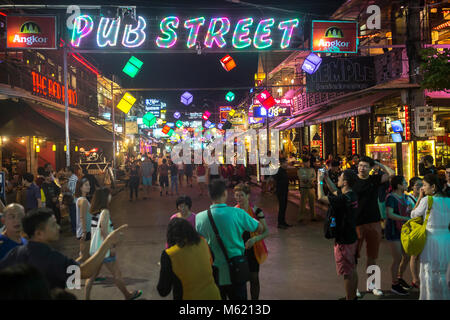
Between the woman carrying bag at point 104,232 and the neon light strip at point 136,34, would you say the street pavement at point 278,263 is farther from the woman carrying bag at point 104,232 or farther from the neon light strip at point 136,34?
the neon light strip at point 136,34

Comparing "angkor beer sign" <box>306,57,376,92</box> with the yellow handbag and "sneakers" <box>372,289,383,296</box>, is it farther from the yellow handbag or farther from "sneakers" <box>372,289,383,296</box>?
the yellow handbag

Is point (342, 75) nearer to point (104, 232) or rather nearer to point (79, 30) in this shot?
point (79, 30)

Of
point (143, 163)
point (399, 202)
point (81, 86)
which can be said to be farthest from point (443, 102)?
point (81, 86)

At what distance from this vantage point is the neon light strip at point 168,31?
504 inches

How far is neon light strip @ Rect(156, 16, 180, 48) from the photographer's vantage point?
12.8 metres

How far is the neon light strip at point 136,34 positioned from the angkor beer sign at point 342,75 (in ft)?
21.2

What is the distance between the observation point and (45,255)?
118 inches

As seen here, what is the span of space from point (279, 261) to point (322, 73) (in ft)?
30.3

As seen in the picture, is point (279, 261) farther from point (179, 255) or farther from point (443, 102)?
point (443, 102)

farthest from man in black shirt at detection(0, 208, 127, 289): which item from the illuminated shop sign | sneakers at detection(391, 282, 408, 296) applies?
the illuminated shop sign

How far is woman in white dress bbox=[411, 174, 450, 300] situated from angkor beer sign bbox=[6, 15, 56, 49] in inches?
472

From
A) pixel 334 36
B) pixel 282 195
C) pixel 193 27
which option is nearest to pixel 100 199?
pixel 282 195

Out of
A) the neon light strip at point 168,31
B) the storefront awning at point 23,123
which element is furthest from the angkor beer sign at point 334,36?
the storefront awning at point 23,123

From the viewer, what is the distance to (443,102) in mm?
14367
